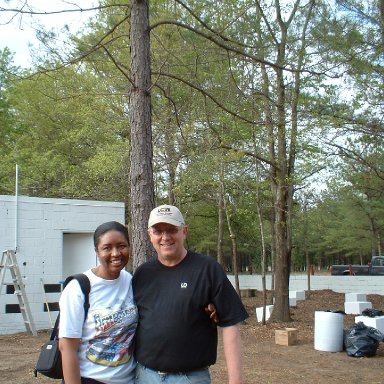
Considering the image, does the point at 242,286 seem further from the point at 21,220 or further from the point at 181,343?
the point at 181,343

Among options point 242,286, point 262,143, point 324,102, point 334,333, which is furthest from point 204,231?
point 334,333

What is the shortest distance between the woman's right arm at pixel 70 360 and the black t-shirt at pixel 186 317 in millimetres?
315

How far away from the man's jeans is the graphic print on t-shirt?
11 centimetres

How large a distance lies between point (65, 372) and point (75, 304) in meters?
0.31

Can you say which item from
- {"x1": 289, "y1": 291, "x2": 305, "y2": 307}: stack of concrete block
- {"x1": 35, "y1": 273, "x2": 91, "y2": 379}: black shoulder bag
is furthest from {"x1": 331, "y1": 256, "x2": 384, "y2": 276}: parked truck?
{"x1": 35, "y1": 273, "x2": 91, "y2": 379}: black shoulder bag

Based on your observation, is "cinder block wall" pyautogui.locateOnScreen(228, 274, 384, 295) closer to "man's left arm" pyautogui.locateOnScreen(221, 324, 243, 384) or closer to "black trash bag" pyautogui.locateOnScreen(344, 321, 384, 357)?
"black trash bag" pyautogui.locateOnScreen(344, 321, 384, 357)

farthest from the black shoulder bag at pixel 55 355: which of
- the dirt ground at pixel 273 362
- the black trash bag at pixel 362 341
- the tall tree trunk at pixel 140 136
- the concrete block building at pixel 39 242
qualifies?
the concrete block building at pixel 39 242

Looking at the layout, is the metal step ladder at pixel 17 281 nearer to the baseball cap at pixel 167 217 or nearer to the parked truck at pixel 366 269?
the baseball cap at pixel 167 217

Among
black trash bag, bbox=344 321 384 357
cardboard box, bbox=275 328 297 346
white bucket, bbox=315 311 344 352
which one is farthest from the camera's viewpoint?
cardboard box, bbox=275 328 297 346

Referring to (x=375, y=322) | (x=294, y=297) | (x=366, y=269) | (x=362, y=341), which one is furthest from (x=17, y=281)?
(x=366, y=269)

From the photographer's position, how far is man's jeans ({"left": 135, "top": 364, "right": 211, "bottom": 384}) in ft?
9.10

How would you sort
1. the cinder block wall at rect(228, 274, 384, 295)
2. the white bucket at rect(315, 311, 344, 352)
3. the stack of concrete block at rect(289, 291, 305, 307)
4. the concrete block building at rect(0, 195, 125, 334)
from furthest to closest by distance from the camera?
the cinder block wall at rect(228, 274, 384, 295)
the stack of concrete block at rect(289, 291, 305, 307)
the concrete block building at rect(0, 195, 125, 334)
the white bucket at rect(315, 311, 344, 352)

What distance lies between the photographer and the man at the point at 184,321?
275 cm

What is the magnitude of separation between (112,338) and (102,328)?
8cm
